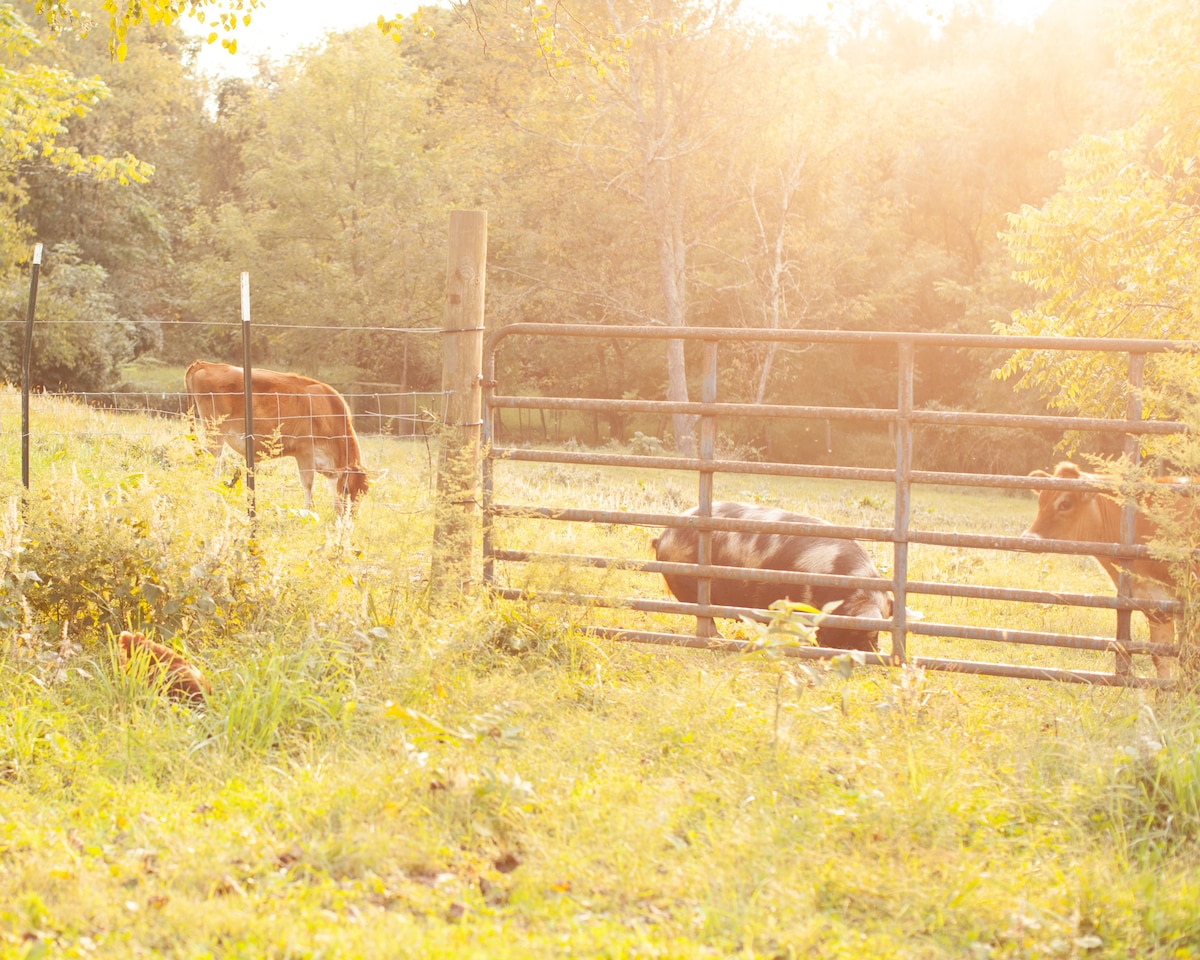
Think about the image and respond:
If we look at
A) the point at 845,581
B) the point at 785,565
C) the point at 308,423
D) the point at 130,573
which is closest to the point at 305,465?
the point at 308,423

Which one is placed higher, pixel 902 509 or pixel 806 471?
pixel 806 471

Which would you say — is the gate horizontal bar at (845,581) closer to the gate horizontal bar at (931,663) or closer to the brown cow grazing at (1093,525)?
the gate horizontal bar at (931,663)

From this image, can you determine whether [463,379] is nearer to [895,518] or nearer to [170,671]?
[170,671]

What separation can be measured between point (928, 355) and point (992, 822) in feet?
100

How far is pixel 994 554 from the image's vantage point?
12000mm

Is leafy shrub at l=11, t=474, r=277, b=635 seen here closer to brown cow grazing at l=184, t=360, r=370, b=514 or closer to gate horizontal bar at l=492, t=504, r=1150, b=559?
gate horizontal bar at l=492, t=504, r=1150, b=559

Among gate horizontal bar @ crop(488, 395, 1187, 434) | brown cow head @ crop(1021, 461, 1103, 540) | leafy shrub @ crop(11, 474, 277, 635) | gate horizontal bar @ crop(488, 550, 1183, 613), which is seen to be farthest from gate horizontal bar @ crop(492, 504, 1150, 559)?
leafy shrub @ crop(11, 474, 277, 635)

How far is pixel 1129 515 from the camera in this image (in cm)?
521

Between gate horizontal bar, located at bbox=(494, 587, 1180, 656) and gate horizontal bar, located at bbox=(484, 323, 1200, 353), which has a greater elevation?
gate horizontal bar, located at bbox=(484, 323, 1200, 353)

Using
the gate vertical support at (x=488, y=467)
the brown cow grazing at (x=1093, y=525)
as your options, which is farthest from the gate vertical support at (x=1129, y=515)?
the gate vertical support at (x=488, y=467)

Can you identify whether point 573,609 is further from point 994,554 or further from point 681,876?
point 994,554

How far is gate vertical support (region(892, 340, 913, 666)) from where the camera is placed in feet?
17.8

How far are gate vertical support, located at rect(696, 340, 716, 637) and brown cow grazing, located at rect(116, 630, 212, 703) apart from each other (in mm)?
2440

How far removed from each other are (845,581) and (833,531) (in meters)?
0.29
